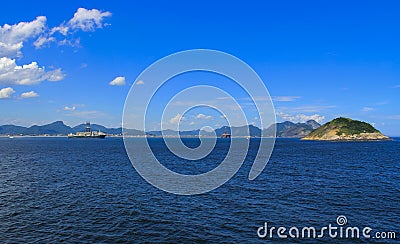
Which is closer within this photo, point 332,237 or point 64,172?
point 332,237

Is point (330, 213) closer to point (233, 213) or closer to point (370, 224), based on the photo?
point (370, 224)

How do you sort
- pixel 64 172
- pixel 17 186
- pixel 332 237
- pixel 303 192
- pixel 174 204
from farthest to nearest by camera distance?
1. pixel 64 172
2. pixel 17 186
3. pixel 303 192
4. pixel 174 204
5. pixel 332 237

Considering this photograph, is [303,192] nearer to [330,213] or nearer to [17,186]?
[330,213]

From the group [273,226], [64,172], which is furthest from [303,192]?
[64,172]

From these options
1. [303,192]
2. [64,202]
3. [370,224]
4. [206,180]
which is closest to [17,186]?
[64,202]

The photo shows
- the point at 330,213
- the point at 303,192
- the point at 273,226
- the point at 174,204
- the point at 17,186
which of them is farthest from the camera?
the point at 17,186

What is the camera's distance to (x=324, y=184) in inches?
2453

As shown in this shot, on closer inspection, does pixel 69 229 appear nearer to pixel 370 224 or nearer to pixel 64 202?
pixel 64 202

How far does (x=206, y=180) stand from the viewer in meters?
66.9

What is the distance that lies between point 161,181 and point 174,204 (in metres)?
19.9

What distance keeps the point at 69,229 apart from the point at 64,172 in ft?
163

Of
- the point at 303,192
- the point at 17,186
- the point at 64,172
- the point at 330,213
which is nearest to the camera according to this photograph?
the point at 330,213

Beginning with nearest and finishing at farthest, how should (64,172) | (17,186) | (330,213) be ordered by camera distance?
(330,213), (17,186), (64,172)

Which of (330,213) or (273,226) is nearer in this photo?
(273,226)
